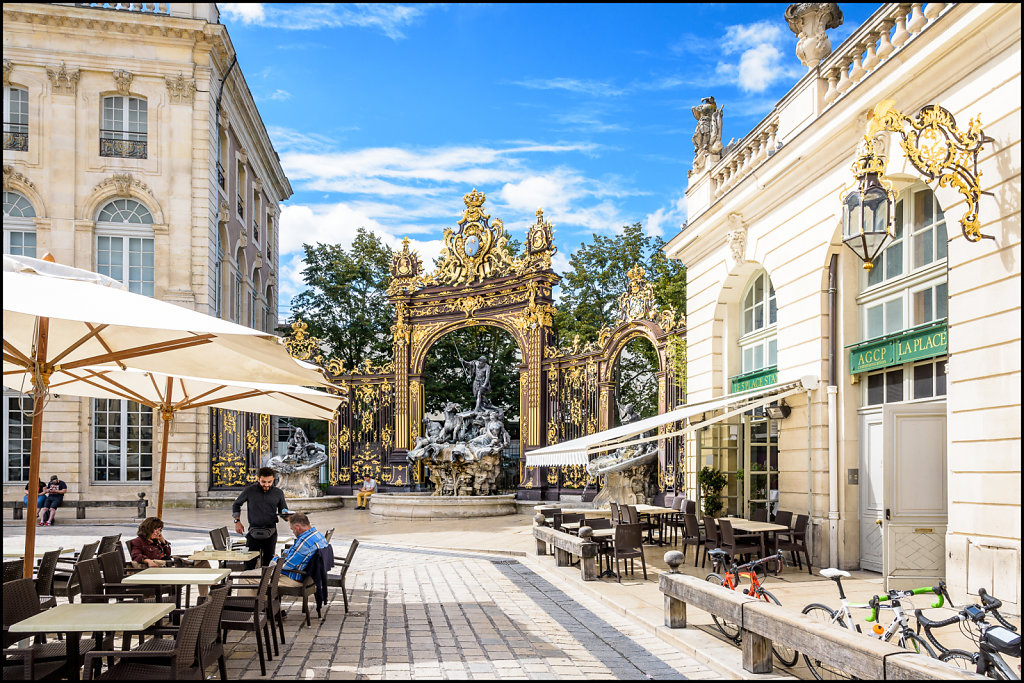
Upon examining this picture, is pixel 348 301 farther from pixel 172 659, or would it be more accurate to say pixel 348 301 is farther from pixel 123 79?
pixel 172 659

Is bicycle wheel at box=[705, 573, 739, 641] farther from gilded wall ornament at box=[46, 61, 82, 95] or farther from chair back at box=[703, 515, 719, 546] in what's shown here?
gilded wall ornament at box=[46, 61, 82, 95]

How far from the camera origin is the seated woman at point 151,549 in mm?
8320

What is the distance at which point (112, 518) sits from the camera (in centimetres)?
2139

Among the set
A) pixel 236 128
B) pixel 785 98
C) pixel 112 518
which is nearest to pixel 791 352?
pixel 785 98

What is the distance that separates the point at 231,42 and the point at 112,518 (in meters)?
14.0

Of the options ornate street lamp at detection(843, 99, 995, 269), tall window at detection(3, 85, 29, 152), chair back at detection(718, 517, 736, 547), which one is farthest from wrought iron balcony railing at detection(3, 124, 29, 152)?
ornate street lamp at detection(843, 99, 995, 269)

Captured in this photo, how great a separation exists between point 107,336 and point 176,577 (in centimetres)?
203

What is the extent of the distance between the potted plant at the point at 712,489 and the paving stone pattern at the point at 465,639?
17.2ft

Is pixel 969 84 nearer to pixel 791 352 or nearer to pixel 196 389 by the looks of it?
pixel 791 352

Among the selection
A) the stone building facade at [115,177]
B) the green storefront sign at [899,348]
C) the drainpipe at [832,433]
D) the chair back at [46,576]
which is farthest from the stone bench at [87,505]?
the green storefront sign at [899,348]

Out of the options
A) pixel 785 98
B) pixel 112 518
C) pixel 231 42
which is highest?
pixel 231 42

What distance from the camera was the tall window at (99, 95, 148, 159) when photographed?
2419cm

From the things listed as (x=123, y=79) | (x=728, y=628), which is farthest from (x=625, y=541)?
(x=123, y=79)

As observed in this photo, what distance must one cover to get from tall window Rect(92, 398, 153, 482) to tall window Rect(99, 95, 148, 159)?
275 inches
